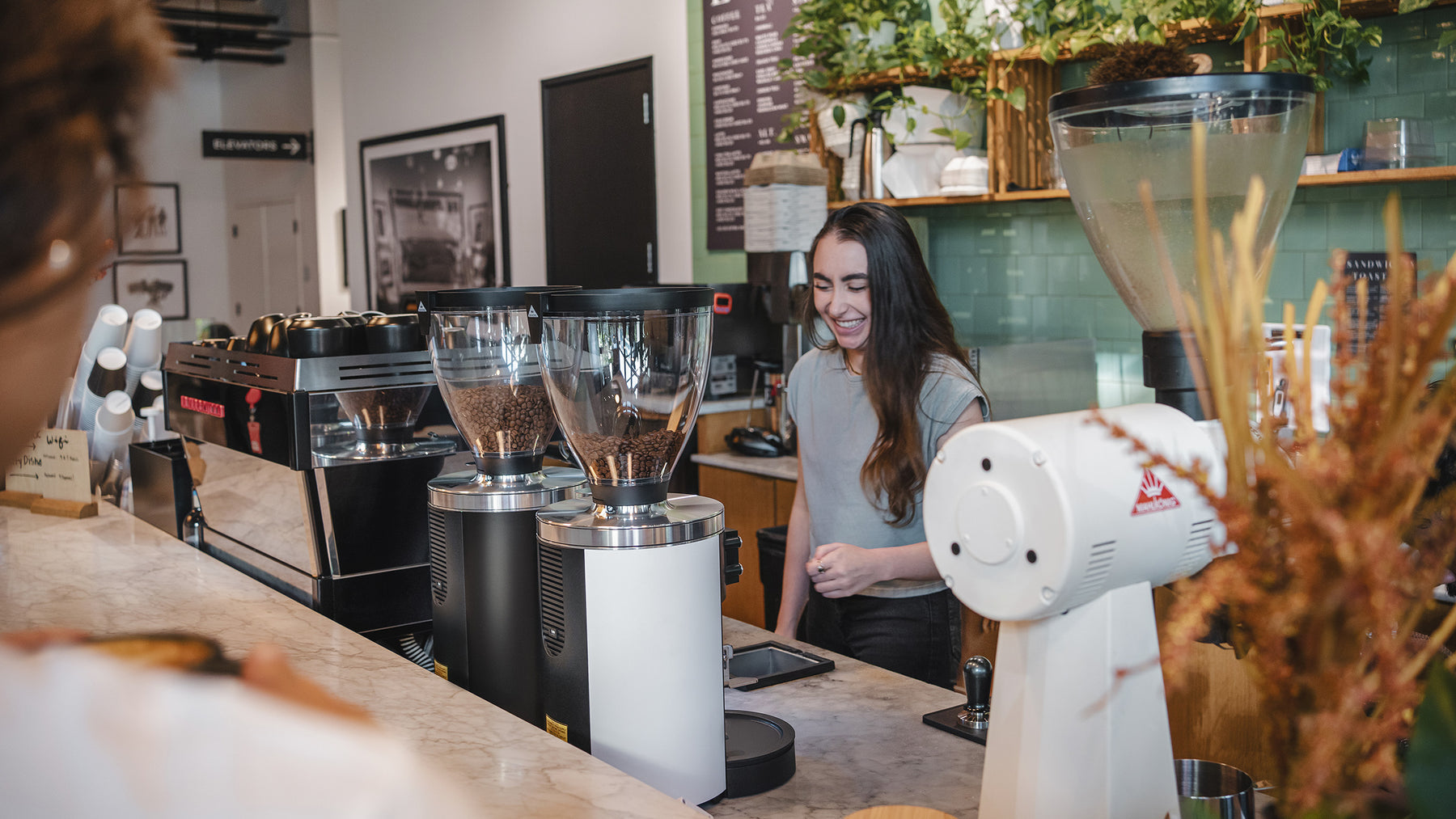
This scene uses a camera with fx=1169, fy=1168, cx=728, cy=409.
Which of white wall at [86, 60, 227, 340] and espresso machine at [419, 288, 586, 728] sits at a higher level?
white wall at [86, 60, 227, 340]

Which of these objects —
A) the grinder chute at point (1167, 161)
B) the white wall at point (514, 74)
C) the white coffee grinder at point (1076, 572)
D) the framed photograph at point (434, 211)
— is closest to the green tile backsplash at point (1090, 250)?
the white wall at point (514, 74)

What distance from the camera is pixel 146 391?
2771 millimetres

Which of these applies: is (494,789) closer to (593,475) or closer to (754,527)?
(593,475)

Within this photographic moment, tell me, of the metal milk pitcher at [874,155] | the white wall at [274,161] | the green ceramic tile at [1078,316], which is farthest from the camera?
the white wall at [274,161]

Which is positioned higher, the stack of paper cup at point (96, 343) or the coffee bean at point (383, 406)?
the stack of paper cup at point (96, 343)

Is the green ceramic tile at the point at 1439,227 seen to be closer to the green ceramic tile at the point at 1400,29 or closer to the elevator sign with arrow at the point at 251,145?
the green ceramic tile at the point at 1400,29

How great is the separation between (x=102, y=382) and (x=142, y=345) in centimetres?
12

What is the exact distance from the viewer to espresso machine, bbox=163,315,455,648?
5.92 ft

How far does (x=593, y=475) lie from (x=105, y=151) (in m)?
0.91

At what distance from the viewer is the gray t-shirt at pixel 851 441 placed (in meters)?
2.26

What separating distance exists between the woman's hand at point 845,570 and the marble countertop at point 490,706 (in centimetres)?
23

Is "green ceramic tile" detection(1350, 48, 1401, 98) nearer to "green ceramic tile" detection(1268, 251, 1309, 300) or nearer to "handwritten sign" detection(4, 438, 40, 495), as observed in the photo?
"green ceramic tile" detection(1268, 251, 1309, 300)

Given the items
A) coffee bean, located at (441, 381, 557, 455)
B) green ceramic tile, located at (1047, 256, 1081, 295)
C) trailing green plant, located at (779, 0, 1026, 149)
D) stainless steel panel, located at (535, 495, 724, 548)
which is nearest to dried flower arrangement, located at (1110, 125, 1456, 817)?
stainless steel panel, located at (535, 495, 724, 548)

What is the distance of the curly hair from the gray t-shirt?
6.21 ft
